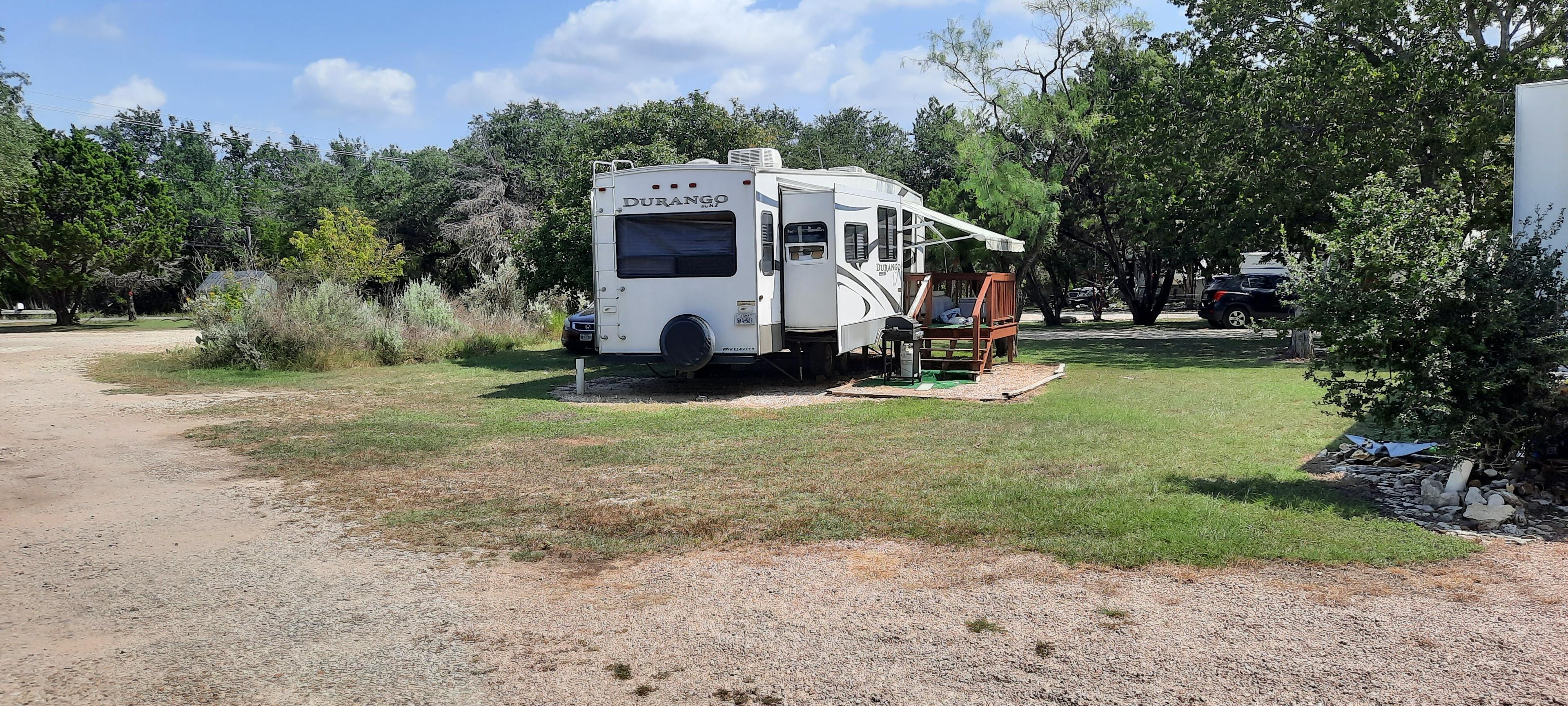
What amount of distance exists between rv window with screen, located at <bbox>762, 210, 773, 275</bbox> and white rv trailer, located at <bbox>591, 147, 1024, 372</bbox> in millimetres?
18

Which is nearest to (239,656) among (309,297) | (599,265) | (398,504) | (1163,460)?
(398,504)

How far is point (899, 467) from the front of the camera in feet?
24.9

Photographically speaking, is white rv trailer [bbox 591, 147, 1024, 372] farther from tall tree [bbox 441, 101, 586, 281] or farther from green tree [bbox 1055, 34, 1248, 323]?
tall tree [bbox 441, 101, 586, 281]

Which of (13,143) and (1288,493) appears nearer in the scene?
(1288,493)

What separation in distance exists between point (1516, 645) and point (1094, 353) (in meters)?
15.1

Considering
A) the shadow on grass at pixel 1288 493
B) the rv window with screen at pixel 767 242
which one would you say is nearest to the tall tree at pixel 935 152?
A: the rv window with screen at pixel 767 242

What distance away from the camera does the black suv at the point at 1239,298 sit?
26.5m

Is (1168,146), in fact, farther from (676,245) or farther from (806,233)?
(676,245)

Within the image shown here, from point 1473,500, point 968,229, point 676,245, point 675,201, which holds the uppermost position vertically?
point 675,201

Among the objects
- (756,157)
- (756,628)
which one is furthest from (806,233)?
(756,628)

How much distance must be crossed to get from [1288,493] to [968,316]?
354 inches

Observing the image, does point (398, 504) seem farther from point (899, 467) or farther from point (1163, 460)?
point (1163, 460)

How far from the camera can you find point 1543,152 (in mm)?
6633

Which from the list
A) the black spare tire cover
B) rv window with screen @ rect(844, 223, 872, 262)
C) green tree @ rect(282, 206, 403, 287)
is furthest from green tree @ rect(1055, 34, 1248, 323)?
green tree @ rect(282, 206, 403, 287)
